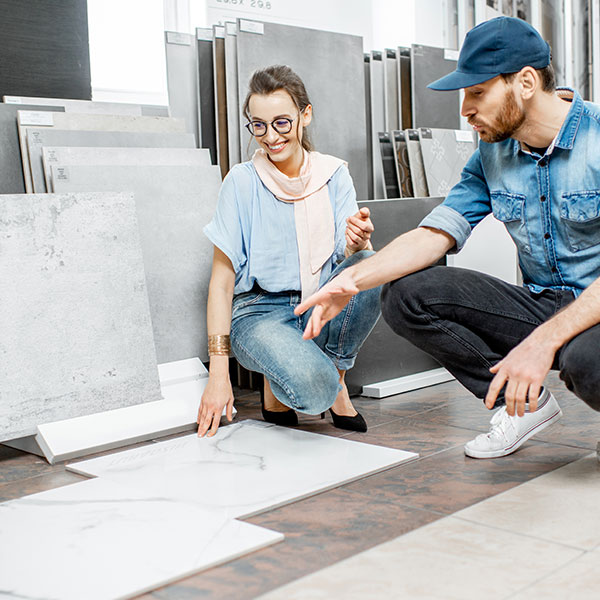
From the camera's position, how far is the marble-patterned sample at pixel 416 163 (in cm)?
295

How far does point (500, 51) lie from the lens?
1.64 meters

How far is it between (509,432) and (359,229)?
635mm

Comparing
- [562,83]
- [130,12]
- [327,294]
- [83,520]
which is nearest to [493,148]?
[327,294]

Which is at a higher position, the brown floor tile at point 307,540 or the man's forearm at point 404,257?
the man's forearm at point 404,257

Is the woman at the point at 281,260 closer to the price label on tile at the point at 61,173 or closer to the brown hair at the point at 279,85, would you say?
the brown hair at the point at 279,85

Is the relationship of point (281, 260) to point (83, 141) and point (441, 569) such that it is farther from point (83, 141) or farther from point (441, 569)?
point (441, 569)

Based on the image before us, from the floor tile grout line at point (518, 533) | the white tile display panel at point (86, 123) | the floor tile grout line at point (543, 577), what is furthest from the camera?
the white tile display panel at point (86, 123)

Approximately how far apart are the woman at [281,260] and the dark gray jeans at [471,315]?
0.28 metres

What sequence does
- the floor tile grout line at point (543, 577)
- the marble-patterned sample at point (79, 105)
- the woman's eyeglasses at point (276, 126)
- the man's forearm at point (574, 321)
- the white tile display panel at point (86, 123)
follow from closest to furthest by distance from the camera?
the floor tile grout line at point (543, 577), the man's forearm at point (574, 321), the woman's eyeglasses at point (276, 126), the white tile display panel at point (86, 123), the marble-patterned sample at point (79, 105)

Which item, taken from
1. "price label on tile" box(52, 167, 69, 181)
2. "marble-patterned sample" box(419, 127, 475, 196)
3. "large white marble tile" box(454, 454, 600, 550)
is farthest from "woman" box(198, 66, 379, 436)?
"marble-patterned sample" box(419, 127, 475, 196)

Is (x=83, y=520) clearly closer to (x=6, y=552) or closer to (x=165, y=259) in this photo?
(x=6, y=552)

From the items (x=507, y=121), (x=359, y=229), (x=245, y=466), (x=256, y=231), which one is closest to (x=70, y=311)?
(x=256, y=231)

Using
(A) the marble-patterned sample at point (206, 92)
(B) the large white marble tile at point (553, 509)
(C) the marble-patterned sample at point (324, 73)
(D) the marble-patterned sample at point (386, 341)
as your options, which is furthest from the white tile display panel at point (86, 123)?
(B) the large white marble tile at point (553, 509)

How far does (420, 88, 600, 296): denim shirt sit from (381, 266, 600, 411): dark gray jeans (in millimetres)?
74
